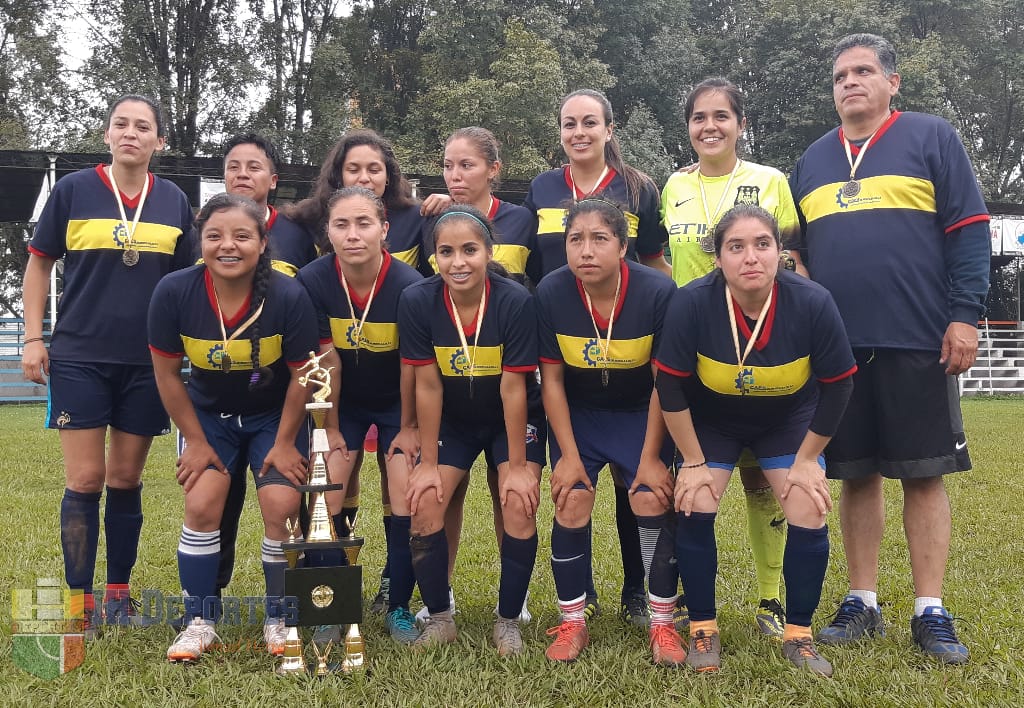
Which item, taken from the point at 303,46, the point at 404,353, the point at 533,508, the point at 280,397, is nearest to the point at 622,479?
the point at 533,508

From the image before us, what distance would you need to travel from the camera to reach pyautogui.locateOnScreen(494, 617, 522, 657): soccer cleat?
3514 mm

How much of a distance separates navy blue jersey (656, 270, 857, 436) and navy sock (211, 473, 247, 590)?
6.56 feet

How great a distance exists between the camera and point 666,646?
11.3 feet

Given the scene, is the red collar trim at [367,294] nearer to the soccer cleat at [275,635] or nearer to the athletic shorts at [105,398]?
the athletic shorts at [105,398]

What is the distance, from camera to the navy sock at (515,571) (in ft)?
11.8

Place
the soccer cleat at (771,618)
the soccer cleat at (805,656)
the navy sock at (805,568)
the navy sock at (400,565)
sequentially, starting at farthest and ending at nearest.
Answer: the navy sock at (400,565)
the soccer cleat at (771,618)
the navy sock at (805,568)
the soccer cleat at (805,656)

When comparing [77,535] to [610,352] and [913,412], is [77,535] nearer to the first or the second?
[610,352]

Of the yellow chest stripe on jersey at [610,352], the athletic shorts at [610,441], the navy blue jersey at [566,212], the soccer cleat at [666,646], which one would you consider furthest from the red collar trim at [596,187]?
the soccer cleat at [666,646]

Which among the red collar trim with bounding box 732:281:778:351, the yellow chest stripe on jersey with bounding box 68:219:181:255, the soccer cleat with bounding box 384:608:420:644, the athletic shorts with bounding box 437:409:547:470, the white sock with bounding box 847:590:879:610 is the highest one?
the yellow chest stripe on jersey with bounding box 68:219:181:255

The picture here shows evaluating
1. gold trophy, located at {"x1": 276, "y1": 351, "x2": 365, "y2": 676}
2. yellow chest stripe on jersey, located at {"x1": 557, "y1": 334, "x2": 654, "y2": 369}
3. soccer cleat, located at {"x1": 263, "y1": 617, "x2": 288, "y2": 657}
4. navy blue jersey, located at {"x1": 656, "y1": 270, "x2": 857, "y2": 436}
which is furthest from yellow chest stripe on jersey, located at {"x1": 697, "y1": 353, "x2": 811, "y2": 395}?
soccer cleat, located at {"x1": 263, "y1": 617, "x2": 288, "y2": 657}

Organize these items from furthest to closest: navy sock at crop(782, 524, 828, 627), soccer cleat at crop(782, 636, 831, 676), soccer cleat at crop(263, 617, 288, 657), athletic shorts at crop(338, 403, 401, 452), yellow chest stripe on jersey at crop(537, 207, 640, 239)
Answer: yellow chest stripe on jersey at crop(537, 207, 640, 239) → athletic shorts at crop(338, 403, 401, 452) → soccer cleat at crop(263, 617, 288, 657) → navy sock at crop(782, 524, 828, 627) → soccer cleat at crop(782, 636, 831, 676)

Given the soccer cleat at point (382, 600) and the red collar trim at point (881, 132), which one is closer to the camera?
the red collar trim at point (881, 132)

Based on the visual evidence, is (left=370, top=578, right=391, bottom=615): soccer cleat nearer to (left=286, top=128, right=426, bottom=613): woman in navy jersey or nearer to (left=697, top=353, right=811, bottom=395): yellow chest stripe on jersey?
(left=286, top=128, right=426, bottom=613): woman in navy jersey

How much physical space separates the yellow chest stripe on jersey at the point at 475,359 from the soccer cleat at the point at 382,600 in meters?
1.16
